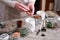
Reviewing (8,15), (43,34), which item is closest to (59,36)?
(43,34)

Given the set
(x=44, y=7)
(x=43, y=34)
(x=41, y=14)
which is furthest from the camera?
(x=44, y=7)

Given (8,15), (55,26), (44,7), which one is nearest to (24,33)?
(55,26)

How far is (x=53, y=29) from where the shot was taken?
3.68 feet

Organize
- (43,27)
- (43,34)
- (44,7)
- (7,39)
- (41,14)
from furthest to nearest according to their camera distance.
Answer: (44,7)
(41,14)
(43,27)
(43,34)
(7,39)

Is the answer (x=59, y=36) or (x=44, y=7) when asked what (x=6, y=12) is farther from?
(x=44, y=7)

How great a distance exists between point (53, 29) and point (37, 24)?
0.14 metres

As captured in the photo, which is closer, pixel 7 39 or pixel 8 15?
pixel 7 39

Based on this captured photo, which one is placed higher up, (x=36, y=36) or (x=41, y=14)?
(x=41, y=14)

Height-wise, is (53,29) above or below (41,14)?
below

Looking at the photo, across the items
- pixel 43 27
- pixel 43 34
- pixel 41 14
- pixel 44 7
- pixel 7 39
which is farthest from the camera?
pixel 44 7

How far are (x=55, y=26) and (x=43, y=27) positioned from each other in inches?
4.4

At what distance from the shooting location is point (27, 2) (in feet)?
4.23

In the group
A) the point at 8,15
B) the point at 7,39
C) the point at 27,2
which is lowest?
the point at 7,39

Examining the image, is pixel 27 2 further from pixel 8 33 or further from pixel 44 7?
pixel 44 7
